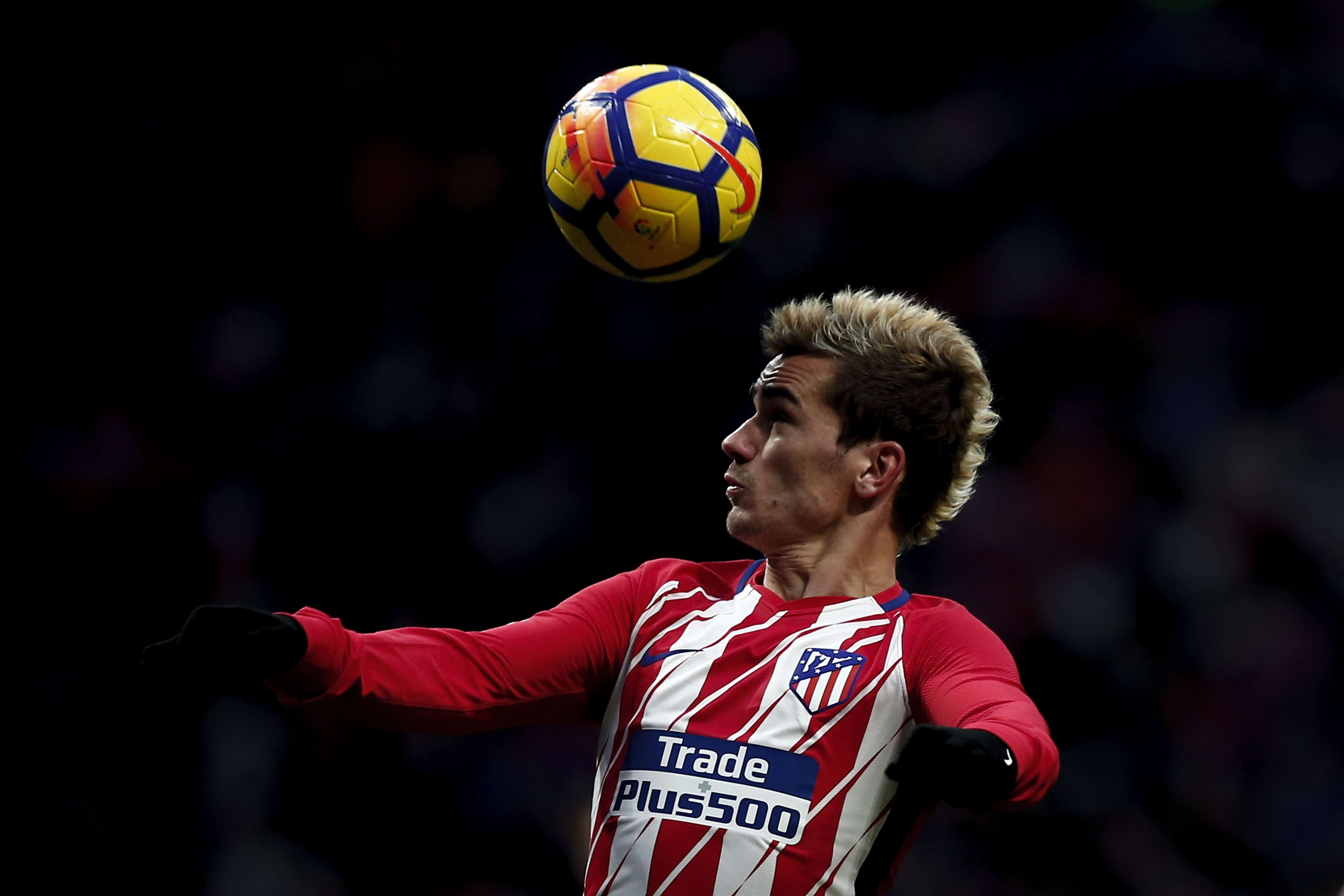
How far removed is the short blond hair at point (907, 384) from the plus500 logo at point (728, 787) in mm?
616

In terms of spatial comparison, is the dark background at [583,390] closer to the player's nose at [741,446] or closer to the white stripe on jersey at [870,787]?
the player's nose at [741,446]

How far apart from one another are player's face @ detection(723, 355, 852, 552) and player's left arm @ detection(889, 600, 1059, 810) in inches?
10.7

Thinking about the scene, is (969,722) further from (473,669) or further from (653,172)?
(653,172)

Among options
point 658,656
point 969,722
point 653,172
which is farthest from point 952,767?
point 653,172

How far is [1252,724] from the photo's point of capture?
12.9 feet

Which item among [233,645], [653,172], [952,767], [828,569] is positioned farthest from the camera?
[653,172]

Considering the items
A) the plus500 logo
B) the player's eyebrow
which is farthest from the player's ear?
the plus500 logo

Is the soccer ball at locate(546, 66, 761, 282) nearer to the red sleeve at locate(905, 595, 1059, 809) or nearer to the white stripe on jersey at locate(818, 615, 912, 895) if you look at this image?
the red sleeve at locate(905, 595, 1059, 809)

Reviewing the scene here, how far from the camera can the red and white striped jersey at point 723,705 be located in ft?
6.34

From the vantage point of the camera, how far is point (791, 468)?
2.29 metres

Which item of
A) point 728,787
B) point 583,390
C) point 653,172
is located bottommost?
point 728,787

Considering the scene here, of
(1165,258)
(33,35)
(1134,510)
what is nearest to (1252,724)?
(1134,510)

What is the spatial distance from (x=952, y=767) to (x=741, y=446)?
2.87 ft

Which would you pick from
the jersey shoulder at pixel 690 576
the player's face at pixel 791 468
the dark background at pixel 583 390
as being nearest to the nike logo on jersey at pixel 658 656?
the jersey shoulder at pixel 690 576
